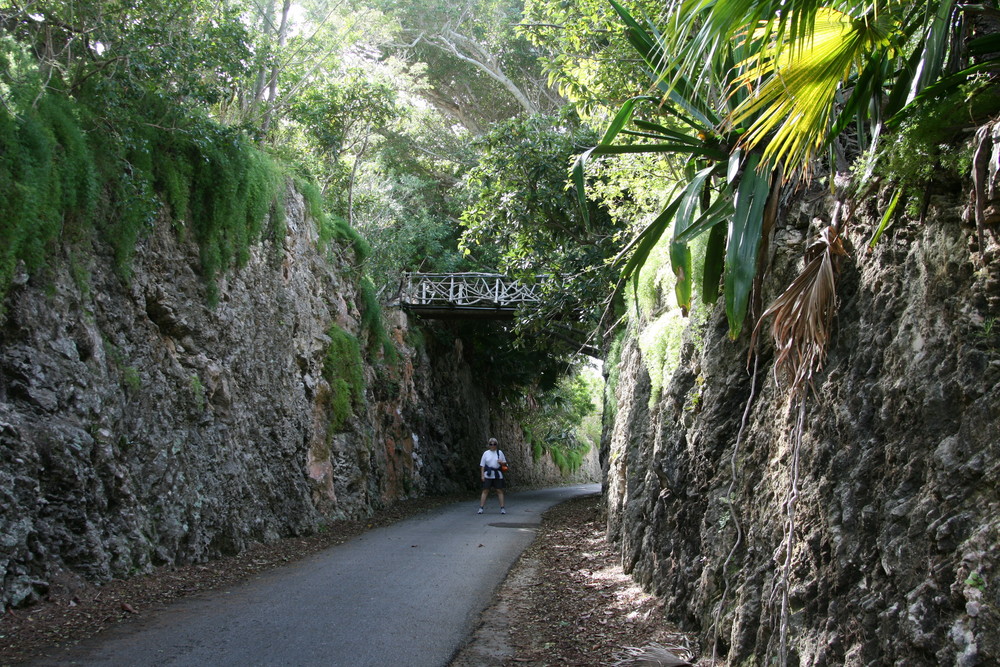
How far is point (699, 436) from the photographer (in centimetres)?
597

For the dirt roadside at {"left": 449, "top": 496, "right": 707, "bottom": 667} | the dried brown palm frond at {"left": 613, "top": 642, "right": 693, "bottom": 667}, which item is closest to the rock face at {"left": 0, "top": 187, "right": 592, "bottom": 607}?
the dirt roadside at {"left": 449, "top": 496, "right": 707, "bottom": 667}

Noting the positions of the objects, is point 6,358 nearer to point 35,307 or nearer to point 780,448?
point 35,307

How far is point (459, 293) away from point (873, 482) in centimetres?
1924

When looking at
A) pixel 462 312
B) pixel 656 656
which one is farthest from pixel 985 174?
pixel 462 312

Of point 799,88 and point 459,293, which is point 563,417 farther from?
point 799,88

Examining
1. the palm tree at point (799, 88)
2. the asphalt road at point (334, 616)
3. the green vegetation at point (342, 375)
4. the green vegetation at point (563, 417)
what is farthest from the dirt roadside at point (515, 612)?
the green vegetation at point (563, 417)

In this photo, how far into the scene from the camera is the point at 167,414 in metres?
8.86

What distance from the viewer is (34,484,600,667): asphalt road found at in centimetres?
510

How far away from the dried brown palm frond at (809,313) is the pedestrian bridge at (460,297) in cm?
1720

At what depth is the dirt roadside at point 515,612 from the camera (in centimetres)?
533

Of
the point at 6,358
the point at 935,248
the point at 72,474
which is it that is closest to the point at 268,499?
the point at 72,474

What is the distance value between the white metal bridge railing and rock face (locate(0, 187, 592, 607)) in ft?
19.2

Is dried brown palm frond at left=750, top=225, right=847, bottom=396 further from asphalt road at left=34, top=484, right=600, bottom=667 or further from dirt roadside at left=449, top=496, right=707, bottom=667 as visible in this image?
asphalt road at left=34, top=484, right=600, bottom=667

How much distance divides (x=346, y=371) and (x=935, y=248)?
13.1 metres
